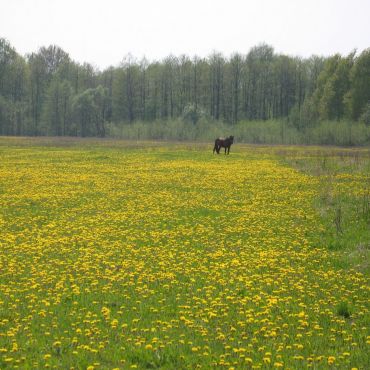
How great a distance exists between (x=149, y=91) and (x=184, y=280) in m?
105

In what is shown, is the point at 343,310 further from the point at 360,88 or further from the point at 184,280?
the point at 360,88

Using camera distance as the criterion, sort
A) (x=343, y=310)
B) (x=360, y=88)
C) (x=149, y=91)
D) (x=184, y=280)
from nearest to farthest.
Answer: (x=343, y=310) < (x=184, y=280) < (x=360, y=88) < (x=149, y=91)

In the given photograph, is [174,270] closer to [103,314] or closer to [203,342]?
[103,314]

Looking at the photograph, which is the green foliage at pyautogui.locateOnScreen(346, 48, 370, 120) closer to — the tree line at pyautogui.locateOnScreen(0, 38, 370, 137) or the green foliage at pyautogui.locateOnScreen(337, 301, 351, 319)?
the tree line at pyautogui.locateOnScreen(0, 38, 370, 137)

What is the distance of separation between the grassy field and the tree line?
7785cm

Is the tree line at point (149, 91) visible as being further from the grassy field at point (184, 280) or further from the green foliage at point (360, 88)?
the grassy field at point (184, 280)

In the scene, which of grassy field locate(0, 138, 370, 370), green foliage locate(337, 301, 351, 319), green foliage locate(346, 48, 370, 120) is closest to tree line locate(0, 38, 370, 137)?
green foliage locate(346, 48, 370, 120)

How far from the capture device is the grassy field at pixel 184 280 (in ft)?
24.2

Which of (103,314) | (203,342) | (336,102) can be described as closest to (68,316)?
(103,314)

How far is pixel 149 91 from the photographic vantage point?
113 meters

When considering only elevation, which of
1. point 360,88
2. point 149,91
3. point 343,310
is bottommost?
point 343,310

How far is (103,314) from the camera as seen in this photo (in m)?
8.77

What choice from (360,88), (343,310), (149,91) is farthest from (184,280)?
(149,91)

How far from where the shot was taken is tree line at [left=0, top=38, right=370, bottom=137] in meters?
104
